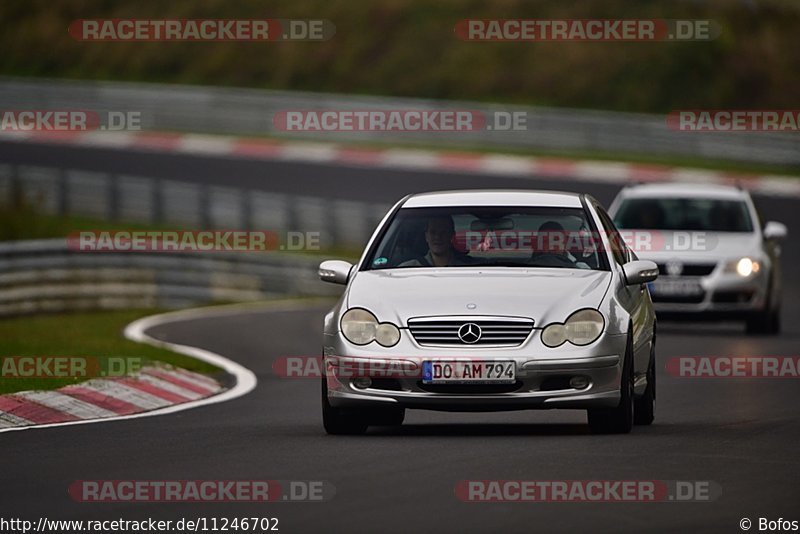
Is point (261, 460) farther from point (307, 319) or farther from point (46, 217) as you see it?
point (46, 217)

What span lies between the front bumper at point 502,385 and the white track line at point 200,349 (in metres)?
2.25

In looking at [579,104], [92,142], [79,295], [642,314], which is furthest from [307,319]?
[579,104]

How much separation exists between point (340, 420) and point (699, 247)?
10.7 meters

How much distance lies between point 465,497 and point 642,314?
12.7 ft

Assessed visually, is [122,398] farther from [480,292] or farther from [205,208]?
[205,208]

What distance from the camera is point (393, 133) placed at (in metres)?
47.1

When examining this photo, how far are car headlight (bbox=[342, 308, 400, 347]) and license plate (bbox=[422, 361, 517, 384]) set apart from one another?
0.27m

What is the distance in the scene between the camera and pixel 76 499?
9.13 meters

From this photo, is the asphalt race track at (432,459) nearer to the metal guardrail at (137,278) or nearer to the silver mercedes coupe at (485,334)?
the silver mercedes coupe at (485,334)

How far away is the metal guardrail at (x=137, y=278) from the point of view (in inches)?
982

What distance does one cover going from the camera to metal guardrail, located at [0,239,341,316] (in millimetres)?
24938
